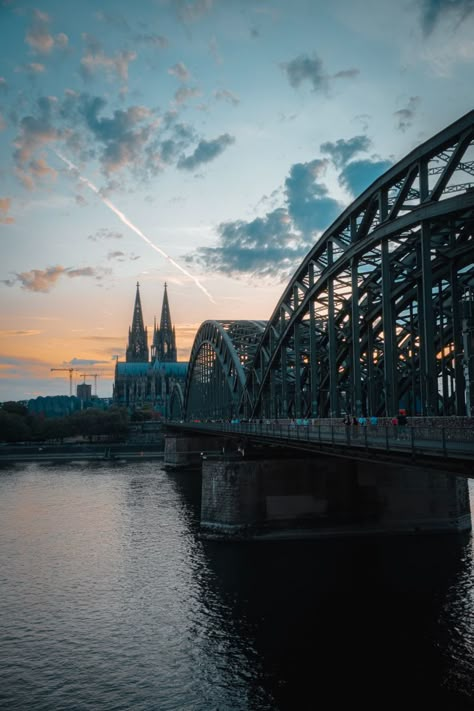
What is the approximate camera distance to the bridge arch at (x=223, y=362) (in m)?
87.6

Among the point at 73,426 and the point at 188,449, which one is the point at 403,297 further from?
the point at 73,426

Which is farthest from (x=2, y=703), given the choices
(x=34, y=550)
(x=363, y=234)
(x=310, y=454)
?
(x=363, y=234)

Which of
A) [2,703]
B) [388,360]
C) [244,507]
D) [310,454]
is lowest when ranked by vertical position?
[2,703]

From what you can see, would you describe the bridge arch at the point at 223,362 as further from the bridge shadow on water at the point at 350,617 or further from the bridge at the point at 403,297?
the bridge shadow on water at the point at 350,617

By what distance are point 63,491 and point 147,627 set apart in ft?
159

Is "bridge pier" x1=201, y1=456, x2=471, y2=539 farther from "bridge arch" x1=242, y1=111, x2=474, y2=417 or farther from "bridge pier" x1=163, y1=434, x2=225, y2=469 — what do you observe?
"bridge pier" x1=163, y1=434, x2=225, y2=469

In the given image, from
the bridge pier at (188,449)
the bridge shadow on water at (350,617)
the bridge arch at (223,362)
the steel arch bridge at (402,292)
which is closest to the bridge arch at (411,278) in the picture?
the steel arch bridge at (402,292)

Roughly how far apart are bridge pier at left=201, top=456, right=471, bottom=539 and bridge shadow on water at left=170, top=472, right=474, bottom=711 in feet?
4.14

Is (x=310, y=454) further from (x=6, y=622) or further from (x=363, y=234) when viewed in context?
(x=6, y=622)

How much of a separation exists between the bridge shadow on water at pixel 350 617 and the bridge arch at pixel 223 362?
40535 mm

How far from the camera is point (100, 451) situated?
13075cm

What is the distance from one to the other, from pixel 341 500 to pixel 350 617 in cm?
1504

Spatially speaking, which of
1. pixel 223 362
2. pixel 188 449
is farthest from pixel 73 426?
pixel 223 362

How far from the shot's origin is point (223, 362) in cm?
9244
